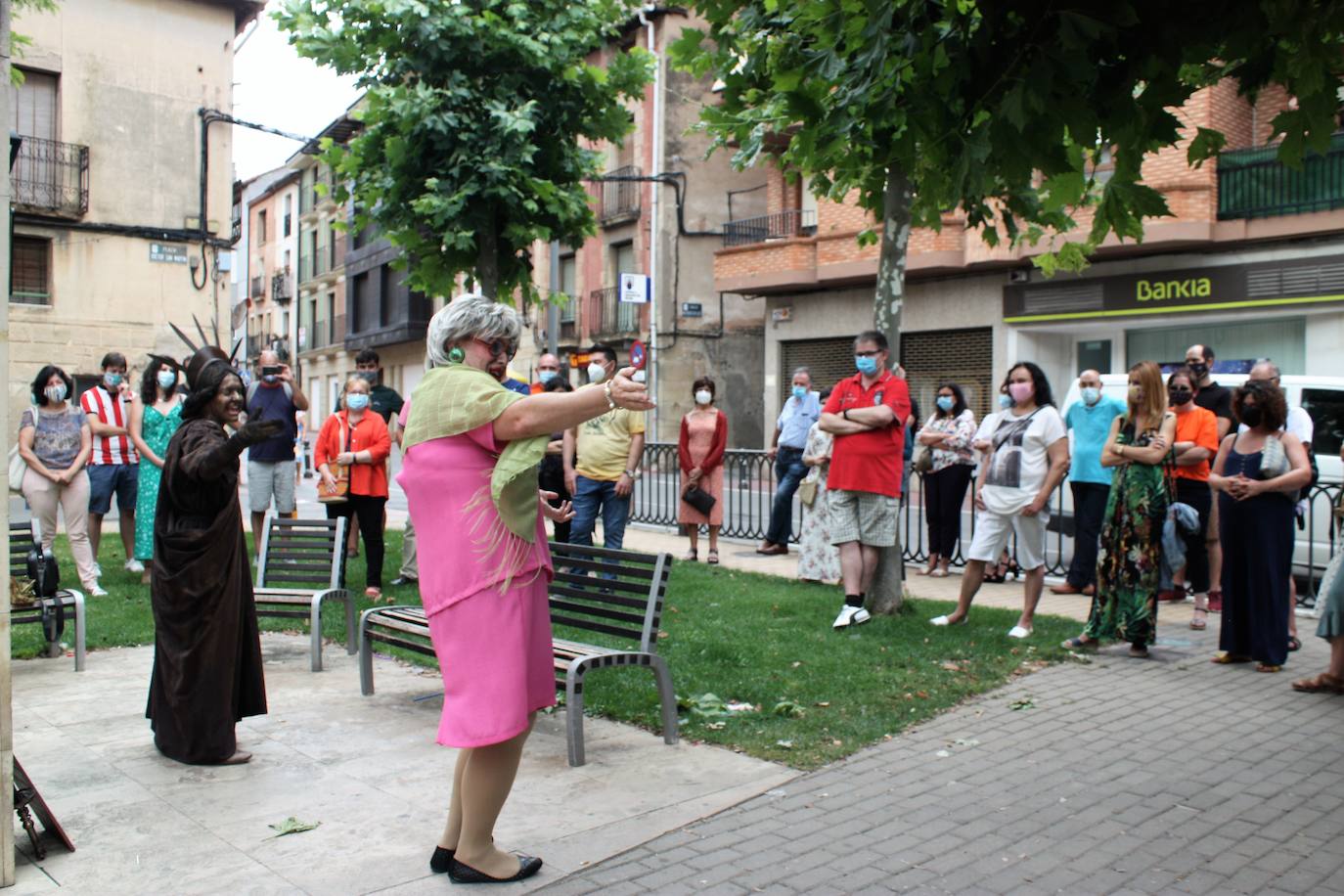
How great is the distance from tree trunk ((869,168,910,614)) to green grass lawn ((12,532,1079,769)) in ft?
0.68

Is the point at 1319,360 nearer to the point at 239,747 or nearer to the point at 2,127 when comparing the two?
the point at 239,747

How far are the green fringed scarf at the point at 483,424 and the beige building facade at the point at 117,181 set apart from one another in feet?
77.7

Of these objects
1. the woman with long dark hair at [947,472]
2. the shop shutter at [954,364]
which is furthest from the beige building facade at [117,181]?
the woman with long dark hair at [947,472]

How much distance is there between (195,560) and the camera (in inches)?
199

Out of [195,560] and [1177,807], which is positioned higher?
[195,560]

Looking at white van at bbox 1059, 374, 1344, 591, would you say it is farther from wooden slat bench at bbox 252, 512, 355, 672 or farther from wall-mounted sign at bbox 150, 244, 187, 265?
wall-mounted sign at bbox 150, 244, 187, 265

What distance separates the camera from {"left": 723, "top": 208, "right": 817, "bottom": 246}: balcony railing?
91.3 feet

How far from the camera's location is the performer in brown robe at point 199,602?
5016mm

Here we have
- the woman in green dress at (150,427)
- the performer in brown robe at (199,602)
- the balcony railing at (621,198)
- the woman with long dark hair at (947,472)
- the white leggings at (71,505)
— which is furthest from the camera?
the balcony railing at (621,198)

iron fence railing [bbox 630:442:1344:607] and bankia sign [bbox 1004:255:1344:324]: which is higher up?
bankia sign [bbox 1004:255:1344:324]

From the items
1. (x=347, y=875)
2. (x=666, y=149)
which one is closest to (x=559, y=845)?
(x=347, y=875)

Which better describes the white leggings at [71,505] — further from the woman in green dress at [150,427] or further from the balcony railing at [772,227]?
the balcony railing at [772,227]

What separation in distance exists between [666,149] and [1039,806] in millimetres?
28873

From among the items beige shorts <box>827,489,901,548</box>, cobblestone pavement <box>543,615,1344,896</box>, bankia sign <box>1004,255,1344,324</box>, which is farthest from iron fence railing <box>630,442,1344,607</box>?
bankia sign <box>1004,255,1344,324</box>
